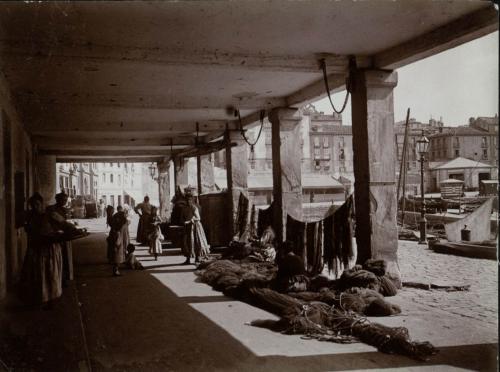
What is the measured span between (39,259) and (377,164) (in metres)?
5.55

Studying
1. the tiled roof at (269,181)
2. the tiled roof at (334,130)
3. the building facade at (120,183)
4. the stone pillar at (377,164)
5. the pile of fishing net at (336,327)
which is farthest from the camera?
the tiled roof at (334,130)

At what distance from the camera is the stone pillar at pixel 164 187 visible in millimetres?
24188

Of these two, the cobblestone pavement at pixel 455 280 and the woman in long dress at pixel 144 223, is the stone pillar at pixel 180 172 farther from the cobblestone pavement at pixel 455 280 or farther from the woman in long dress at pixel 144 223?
the cobblestone pavement at pixel 455 280

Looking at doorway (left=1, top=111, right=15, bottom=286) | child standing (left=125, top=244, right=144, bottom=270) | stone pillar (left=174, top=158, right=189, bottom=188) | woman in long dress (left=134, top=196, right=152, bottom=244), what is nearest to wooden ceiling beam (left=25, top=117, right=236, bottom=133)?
woman in long dress (left=134, top=196, right=152, bottom=244)

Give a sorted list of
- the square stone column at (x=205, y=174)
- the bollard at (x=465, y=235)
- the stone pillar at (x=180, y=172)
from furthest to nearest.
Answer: the stone pillar at (x=180, y=172) < the square stone column at (x=205, y=174) < the bollard at (x=465, y=235)

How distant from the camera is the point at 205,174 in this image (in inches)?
708

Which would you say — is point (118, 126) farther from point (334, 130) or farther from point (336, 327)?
point (334, 130)

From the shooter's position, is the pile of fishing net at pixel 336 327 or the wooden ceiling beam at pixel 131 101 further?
the wooden ceiling beam at pixel 131 101

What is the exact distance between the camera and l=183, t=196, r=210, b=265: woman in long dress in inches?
A: 462

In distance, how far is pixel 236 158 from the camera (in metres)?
14.5

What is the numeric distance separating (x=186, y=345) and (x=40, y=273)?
2.86m

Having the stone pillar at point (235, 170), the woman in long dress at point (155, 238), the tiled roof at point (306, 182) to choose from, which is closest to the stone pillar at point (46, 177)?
the woman in long dress at point (155, 238)

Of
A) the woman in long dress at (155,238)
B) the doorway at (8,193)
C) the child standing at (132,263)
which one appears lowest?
the child standing at (132,263)

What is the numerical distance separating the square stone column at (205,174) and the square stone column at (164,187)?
244 inches
